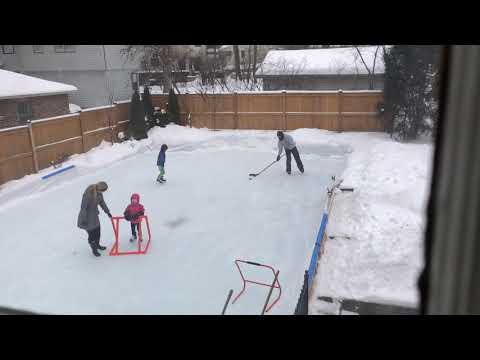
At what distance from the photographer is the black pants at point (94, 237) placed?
766 centimetres

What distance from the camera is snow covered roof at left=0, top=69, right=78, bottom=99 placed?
1606cm

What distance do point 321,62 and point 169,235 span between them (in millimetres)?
18817

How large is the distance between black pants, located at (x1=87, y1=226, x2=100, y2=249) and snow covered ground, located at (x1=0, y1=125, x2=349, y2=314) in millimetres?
240

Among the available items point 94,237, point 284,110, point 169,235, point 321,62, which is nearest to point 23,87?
point 284,110

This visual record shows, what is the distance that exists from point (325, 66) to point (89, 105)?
504 inches

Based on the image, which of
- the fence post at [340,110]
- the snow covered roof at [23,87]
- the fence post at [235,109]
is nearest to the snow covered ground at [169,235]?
the snow covered roof at [23,87]

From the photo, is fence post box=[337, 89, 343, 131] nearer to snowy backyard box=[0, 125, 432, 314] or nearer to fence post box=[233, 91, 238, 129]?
snowy backyard box=[0, 125, 432, 314]

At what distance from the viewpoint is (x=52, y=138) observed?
47.3ft

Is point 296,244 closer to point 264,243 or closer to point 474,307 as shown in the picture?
point 264,243

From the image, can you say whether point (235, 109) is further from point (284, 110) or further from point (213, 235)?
point (213, 235)

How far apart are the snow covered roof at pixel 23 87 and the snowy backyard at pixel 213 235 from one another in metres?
3.51

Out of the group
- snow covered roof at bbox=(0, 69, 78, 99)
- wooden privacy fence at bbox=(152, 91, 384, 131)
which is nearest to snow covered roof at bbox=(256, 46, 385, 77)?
wooden privacy fence at bbox=(152, 91, 384, 131)
